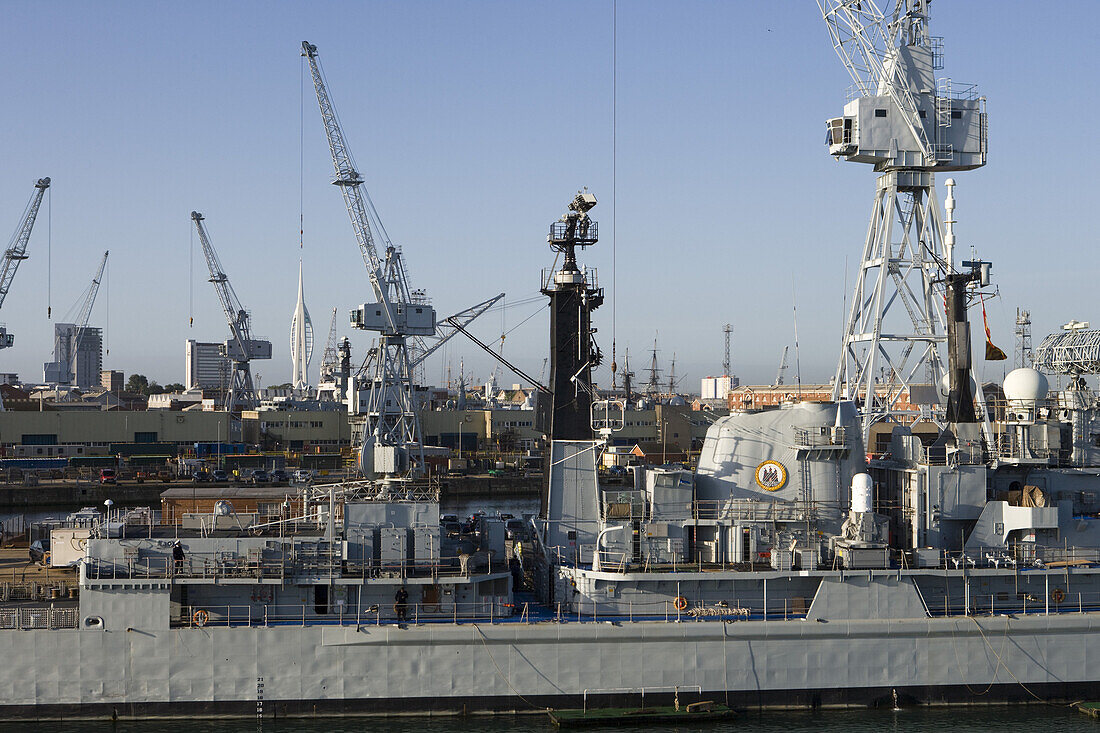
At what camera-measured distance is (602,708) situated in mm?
24891

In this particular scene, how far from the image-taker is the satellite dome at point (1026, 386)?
27859mm

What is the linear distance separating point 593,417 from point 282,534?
8.65 meters

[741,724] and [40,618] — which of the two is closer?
[40,618]

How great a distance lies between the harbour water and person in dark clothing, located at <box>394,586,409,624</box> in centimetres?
232

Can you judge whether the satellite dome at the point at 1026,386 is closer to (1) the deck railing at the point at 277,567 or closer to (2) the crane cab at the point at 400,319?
(1) the deck railing at the point at 277,567

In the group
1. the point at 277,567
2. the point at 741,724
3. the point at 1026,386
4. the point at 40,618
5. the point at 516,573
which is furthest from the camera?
the point at 516,573

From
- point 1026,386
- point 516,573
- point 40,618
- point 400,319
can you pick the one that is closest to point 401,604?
point 516,573

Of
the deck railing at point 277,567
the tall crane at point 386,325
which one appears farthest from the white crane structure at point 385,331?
the deck railing at point 277,567

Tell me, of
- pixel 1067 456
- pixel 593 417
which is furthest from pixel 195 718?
pixel 1067 456

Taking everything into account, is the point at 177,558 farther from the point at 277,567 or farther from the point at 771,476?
the point at 771,476

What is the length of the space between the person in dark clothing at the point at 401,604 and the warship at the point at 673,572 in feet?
0.70

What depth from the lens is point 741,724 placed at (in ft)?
81.7

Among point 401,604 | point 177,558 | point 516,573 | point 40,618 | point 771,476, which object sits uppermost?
point 771,476

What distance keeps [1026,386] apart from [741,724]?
38.6 ft
